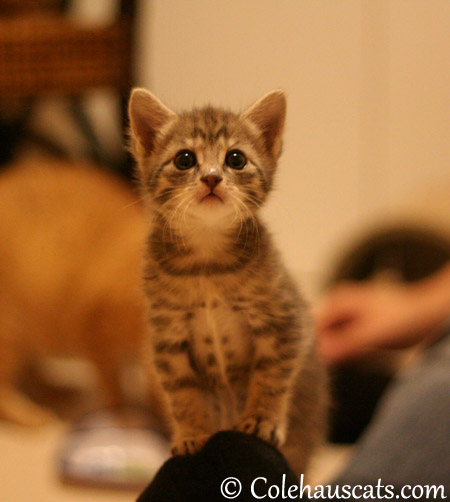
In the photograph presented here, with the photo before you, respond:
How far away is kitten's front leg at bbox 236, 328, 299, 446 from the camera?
1.35ft

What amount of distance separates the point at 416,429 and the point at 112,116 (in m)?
0.74

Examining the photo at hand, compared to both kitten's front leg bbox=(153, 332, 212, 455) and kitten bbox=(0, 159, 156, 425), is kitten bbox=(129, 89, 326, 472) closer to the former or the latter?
kitten's front leg bbox=(153, 332, 212, 455)

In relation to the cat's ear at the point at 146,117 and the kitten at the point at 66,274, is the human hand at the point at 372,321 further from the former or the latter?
the cat's ear at the point at 146,117

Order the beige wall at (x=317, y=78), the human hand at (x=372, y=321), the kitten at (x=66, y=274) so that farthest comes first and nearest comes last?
the kitten at (x=66, y=274)
the human hand at (x=372, y=321)
the beige wall at (x=317, y=78)

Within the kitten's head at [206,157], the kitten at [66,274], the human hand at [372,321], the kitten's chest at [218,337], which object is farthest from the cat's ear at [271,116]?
the kitten at [66,274]

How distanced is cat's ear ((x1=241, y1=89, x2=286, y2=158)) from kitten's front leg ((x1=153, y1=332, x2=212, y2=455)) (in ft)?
0.45

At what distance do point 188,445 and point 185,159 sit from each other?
176 millimetres

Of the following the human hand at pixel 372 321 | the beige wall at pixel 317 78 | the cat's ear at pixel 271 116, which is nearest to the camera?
the cat's ear at pixel 271 116

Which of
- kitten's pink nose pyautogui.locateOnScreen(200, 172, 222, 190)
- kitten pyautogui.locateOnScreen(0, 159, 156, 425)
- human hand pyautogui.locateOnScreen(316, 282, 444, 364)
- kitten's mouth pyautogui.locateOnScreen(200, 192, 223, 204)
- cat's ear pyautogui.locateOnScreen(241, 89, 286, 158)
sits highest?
cat's ear pyautogui.locateOnScreen(241, 89, 286, 158)

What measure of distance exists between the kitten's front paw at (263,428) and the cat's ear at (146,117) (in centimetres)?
19

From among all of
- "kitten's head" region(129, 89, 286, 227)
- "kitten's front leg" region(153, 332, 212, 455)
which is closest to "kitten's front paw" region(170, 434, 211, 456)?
"kitten's front leg" region(153, 332, 212, 455)

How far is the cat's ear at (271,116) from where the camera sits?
39 cm

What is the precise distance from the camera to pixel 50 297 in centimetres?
192

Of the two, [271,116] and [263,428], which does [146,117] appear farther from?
[263,428]
